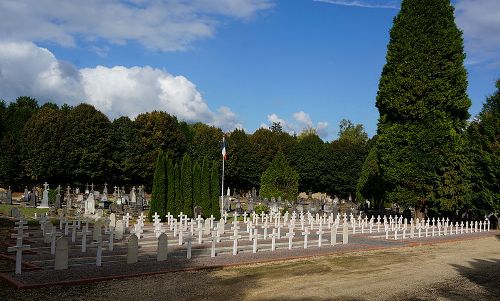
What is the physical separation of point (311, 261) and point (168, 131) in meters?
57.7

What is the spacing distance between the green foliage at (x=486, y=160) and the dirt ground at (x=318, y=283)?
57.1ft

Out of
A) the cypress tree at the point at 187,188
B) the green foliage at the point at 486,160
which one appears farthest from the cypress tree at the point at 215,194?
the green foliage at the point at 486,160

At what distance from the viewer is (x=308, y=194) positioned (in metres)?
79.1

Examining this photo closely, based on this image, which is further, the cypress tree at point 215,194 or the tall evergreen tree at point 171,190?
the cypress tree at point 215,194

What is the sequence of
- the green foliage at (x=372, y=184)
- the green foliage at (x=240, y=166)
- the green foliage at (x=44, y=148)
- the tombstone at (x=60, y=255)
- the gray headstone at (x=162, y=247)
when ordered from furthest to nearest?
the green foliage at (x=240, y=166), the green foliage at (x=44, y=148), the green foliage at (x=372, y=184), the gray headstone at (x=162, y=247), the tombstone at (x=60, y=255)

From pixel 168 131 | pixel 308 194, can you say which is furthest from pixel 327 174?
pixel 168 131

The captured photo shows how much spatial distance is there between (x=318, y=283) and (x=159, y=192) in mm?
21340

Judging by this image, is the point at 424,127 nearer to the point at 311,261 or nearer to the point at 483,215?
the point at 483,215

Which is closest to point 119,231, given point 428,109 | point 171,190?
point 171,190

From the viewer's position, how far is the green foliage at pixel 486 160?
109 ft

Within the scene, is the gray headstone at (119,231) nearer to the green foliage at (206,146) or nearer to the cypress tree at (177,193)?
the cypress tree at (177,193)

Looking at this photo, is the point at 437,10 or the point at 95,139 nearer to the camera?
the point at 437,10

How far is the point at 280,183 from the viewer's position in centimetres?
4831

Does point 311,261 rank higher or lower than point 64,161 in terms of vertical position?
lower
